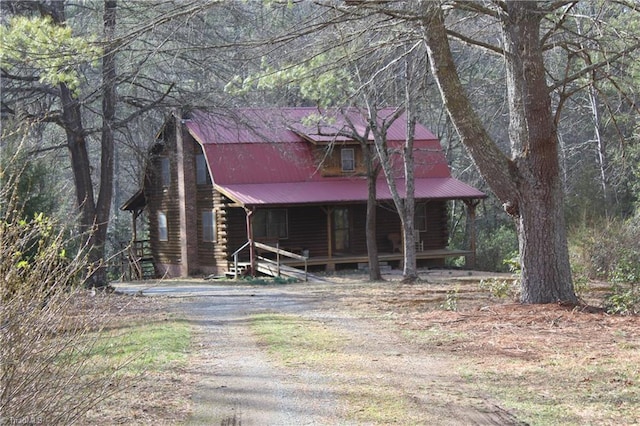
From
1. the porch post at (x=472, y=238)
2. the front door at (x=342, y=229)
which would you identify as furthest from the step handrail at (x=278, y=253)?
the porch post at (x=472, y=238)

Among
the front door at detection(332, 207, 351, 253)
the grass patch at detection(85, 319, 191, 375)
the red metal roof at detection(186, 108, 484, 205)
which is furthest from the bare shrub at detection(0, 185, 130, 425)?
the front door at detection(332, 207, 351, 253)

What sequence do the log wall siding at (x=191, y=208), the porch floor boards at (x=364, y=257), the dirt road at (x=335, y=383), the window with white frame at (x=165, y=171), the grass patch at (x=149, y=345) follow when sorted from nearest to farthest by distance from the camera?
the dirt road at (x=335, y=383) < the grass patch at (x=149, y=345) < the porch floor boards at (x=364, y=257) < the log wall siding at (x=191, y=208) < the window with white frame at (x=165, y=171)

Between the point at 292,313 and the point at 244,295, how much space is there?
5379 millimetres

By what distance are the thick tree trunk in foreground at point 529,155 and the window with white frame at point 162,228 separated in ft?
79.9

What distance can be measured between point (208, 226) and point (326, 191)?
5.33 metres

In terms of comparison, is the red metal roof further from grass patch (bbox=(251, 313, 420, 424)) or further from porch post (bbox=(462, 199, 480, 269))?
grass patch (bbox=(251, 313, 420, 424))

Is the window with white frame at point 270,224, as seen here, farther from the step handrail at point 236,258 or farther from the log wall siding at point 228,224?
the step handrail at point 236,258

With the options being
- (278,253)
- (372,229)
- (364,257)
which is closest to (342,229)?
(364,257)

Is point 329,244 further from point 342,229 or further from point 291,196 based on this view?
point 291,196

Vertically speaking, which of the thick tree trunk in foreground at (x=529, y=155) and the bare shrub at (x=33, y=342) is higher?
the thick tree trunk in foreground at (x=529, y=155)

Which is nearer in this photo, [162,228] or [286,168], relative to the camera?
[286,168]

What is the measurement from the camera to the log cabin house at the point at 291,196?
29953mm

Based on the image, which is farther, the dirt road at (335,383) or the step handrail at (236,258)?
the step handrail at (236,258)

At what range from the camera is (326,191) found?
30266 mm
